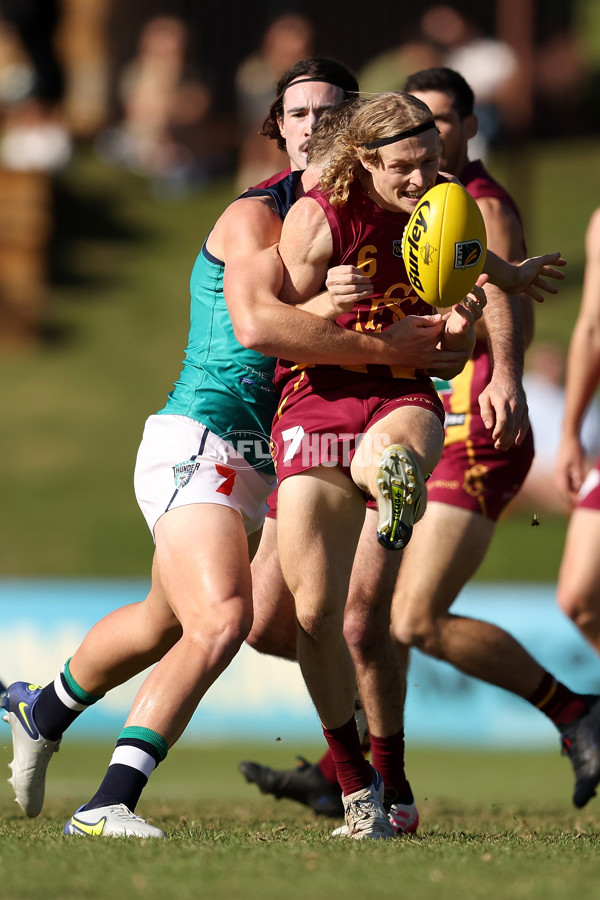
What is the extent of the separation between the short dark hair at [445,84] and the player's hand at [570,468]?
5.35 ft

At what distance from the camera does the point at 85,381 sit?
17.8 meters

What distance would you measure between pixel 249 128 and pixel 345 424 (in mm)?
15839

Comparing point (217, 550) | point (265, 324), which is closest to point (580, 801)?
point (217, 550)

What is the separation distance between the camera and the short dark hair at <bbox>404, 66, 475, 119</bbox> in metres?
6.02

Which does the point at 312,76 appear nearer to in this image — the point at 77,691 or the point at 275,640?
the point at 275,640

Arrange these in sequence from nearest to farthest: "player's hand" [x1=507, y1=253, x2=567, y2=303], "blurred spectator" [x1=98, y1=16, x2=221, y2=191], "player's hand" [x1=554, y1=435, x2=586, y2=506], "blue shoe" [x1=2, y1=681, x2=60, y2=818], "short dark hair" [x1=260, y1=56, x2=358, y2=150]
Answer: "player's hand" [x1=507, y1=253, x2=567, y2=303], "blue shoe" [x1=2, y1=681, x2=60, y2=818], "short dark hair" [x1=260, y1=56, x2=358, y2=150], "player's hand" [x1=554, y1=435, x2=586, y2=506], "blurred spectator" [x1=98, y1=16, x2=221, y2=191]

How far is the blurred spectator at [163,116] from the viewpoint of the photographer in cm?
1897

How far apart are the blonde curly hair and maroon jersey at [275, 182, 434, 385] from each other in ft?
0.19

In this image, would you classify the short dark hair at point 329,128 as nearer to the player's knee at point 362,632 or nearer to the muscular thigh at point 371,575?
the muscular thigh at point 371,575

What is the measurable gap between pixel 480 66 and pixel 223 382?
1468cm

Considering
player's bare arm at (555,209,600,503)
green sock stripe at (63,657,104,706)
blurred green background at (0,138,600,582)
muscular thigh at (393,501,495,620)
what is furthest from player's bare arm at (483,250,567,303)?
blurred green background at (0,138,600,582)

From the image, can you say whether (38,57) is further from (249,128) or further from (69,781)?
(69,781)

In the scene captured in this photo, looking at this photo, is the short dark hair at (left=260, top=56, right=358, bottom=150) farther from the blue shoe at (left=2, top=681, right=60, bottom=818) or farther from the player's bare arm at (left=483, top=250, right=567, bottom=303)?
the blue shoe at (left=2, top=681, right=60, bottom=818)

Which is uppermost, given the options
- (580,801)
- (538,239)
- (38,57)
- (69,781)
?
(38,57)
